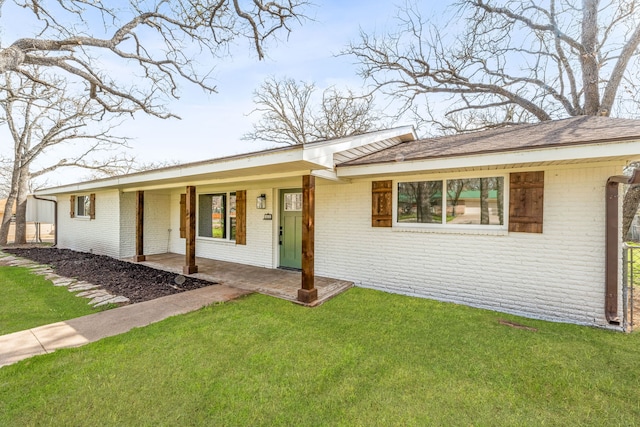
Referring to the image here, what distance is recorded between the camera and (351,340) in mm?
3590

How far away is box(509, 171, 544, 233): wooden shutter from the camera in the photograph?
4.34 m

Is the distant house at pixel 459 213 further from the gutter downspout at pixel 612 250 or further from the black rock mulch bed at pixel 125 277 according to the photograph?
the black rock mulch bed at pixel 125 277

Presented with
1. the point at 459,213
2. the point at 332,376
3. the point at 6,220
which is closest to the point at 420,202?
the point at 459,213

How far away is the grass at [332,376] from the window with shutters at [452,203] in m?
1.72

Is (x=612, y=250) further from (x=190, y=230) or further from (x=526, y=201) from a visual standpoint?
(x=190, y=230)

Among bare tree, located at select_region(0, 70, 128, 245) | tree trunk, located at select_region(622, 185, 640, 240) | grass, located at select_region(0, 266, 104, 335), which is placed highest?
bare tree, located at select_region(0, 70, 128, 245)

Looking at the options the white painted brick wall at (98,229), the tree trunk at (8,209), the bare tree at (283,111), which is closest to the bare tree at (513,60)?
the bare tree at (283,111)

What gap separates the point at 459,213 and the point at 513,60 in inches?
382

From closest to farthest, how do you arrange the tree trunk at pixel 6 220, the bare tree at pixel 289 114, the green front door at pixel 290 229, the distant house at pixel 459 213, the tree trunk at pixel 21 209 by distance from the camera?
1. the distant house at pixel 459 213
2. the green front door at pixel 290 229
3. the tree trunk at pixel 6 220
4. the tree trunk at pixel 21 209
5. the bare tree at pixel 289 114

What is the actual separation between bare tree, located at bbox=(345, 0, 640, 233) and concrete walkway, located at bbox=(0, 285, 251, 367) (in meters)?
11.5

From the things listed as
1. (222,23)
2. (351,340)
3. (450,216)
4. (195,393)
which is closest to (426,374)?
(351,340)

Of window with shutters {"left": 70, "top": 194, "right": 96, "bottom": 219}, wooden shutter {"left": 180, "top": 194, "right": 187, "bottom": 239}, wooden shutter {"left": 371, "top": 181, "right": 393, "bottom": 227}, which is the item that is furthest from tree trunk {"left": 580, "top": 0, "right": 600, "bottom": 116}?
window with shutters {"left": 70, "top": 194, "right": 96, "bottom": 219}

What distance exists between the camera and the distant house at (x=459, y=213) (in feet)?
13.1

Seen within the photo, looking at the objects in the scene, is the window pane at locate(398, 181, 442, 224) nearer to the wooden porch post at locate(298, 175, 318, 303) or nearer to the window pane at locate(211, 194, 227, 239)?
the wooden porch post at locate(298, 175, 318, 303)
